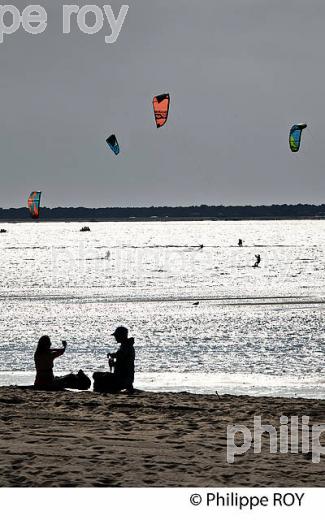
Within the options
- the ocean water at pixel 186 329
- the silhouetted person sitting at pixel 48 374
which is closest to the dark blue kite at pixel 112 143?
the ocean water at pixel 186 329

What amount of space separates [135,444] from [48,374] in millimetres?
5392

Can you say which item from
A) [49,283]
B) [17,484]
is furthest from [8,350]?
[49,283]

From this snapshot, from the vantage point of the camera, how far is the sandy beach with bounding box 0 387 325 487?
7035 mm

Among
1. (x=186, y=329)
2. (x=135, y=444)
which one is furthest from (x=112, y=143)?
(x=135, y=444)

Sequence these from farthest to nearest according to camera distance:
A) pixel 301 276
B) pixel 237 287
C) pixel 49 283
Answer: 1. pixel 301 276
2. pixel 49 283
3. pixel 237 287

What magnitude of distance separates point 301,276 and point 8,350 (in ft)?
181

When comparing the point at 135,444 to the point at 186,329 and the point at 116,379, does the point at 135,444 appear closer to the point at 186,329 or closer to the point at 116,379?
the point at 116,379

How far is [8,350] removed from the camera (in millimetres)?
26531

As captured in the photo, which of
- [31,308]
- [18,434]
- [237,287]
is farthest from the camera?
[237,287]

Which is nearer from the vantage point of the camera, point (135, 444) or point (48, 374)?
point (135, 444)

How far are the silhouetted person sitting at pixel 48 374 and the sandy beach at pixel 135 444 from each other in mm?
1039

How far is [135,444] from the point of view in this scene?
842 centimetres

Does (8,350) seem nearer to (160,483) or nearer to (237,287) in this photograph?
(160,483)

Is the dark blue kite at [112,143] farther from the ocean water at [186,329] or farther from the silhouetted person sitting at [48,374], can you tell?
the silhouetted person sitting at [48,374]
